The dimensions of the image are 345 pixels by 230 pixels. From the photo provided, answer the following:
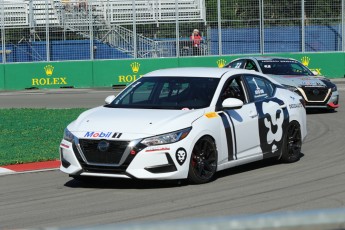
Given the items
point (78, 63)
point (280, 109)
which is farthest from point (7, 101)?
point (280, 109)

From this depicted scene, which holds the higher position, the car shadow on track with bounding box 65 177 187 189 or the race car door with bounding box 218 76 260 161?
the race car door with bounding box 218 76 260 161

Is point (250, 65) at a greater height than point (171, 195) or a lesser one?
greater

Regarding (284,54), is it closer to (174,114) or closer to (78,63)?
(78,63)

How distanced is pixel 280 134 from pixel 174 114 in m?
2.14

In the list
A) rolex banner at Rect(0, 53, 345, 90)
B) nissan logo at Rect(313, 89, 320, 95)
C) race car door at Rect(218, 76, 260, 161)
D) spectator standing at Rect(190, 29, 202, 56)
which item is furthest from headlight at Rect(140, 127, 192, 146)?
spectator standing at Rect(190, 29, 202, 56)

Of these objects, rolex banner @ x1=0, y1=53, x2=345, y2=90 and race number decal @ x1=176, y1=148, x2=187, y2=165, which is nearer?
race number decal @ x1=176, y1=148, x2=187, y2=165

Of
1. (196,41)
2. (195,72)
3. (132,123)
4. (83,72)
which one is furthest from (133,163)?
(196,41)

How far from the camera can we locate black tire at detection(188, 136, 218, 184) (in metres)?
9.30

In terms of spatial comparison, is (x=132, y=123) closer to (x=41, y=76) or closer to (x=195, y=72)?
(x=195, y=72)

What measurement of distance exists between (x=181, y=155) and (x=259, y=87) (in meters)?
2.42

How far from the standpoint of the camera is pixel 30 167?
1144cm

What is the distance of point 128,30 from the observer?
33781mm

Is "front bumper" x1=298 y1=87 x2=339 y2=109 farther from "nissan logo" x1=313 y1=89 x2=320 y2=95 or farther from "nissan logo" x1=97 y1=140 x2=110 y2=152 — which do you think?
"nissan logo" x1=97 y1=140 x2=110 y2=152

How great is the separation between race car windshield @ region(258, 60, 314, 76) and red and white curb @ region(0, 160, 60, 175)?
9.28 metres
